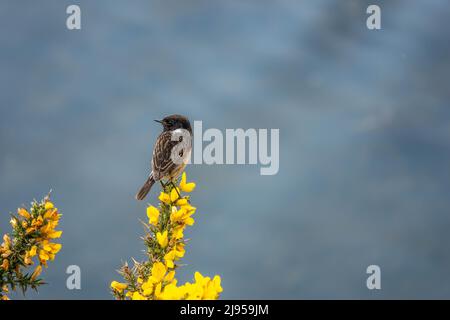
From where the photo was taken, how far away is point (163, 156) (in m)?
7.66

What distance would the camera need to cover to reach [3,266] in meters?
5.64

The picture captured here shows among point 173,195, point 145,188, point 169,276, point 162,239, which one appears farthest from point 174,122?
point 169,276

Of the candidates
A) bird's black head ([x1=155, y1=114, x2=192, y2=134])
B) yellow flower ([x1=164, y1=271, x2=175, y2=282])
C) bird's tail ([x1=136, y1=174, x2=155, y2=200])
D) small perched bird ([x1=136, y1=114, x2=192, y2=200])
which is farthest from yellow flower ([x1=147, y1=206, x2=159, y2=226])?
bird's black head ([x1=155, y1=114, x2=192, y2=134])

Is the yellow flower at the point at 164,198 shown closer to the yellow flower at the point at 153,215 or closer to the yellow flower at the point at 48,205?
the yellow flower at the point at 153,215

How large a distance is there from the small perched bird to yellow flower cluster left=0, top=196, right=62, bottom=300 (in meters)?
1.53

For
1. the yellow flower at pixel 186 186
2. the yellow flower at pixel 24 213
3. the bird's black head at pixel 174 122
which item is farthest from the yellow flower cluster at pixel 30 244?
the bird's black head at pixel 174 122

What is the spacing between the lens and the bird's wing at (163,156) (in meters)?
7.20

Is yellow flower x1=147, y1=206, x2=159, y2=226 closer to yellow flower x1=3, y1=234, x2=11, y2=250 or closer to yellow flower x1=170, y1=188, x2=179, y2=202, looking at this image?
yellow flower x1=170, y1=188, x2=179, y2=202

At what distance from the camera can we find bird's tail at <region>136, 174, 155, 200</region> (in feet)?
24.1

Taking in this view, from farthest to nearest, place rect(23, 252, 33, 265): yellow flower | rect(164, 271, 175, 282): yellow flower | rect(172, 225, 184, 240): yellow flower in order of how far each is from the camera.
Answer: rect(23, 252, 33, 265): yellow flower, rect(172, 225, 184, 240): yellow flower, rect(164, 271, 175, 282): yellow flower

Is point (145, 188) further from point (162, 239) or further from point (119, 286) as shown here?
point (119, 286)
